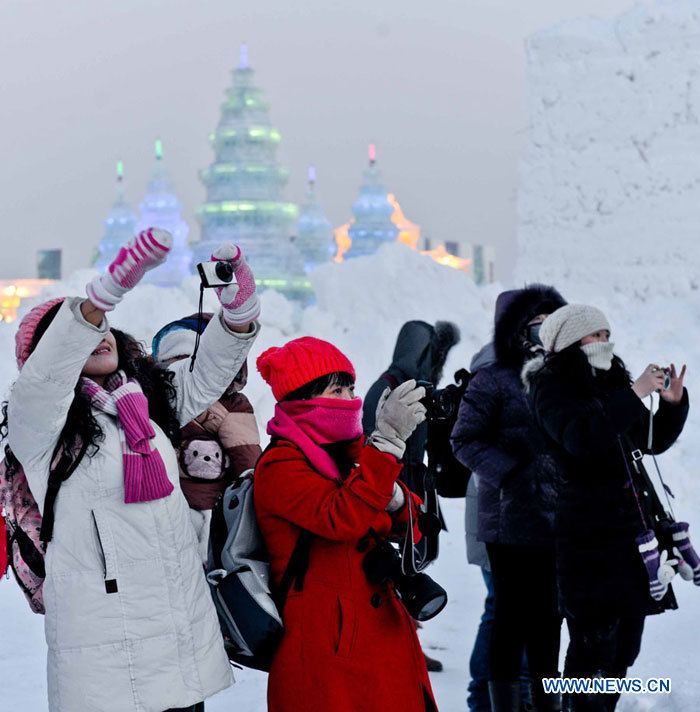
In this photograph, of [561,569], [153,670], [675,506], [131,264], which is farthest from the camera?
[675,506]

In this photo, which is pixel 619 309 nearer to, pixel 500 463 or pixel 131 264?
pixel 500 463

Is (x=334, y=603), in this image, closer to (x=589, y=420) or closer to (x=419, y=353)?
(x=589, y=420)

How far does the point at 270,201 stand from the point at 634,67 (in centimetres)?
2645

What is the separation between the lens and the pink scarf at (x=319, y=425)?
280cm

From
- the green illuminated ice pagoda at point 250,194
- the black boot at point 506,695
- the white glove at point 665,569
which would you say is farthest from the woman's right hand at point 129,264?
the green illuminated ice pagoda at point 250,194

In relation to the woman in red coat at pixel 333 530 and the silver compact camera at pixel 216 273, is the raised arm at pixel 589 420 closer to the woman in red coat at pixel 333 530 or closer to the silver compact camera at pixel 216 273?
the woman in red coat at pixel 333 530

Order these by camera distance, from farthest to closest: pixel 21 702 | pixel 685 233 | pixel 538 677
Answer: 1. pixel 685 233
2. pixel 21 702
3. pixel 538 677

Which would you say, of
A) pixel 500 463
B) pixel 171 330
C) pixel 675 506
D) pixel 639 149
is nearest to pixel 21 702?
pixel 171 330

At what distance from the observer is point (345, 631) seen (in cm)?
271

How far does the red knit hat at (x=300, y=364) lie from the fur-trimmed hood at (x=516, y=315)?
4.16 feet

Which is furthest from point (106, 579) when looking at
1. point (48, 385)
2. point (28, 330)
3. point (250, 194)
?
point (250, 194)

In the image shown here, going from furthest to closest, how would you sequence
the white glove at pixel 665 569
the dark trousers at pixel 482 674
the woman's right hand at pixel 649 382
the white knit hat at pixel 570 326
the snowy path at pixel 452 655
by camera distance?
the snowy path at pixel 452 655 < the dark trousers at pixel 482 674 < the white knit hat at pixel 570 326 < the woman's right hand at pixel 649 382 < the white glove at pixel 665 569

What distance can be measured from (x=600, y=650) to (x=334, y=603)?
110 cm

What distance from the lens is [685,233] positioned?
13859 millimetres
